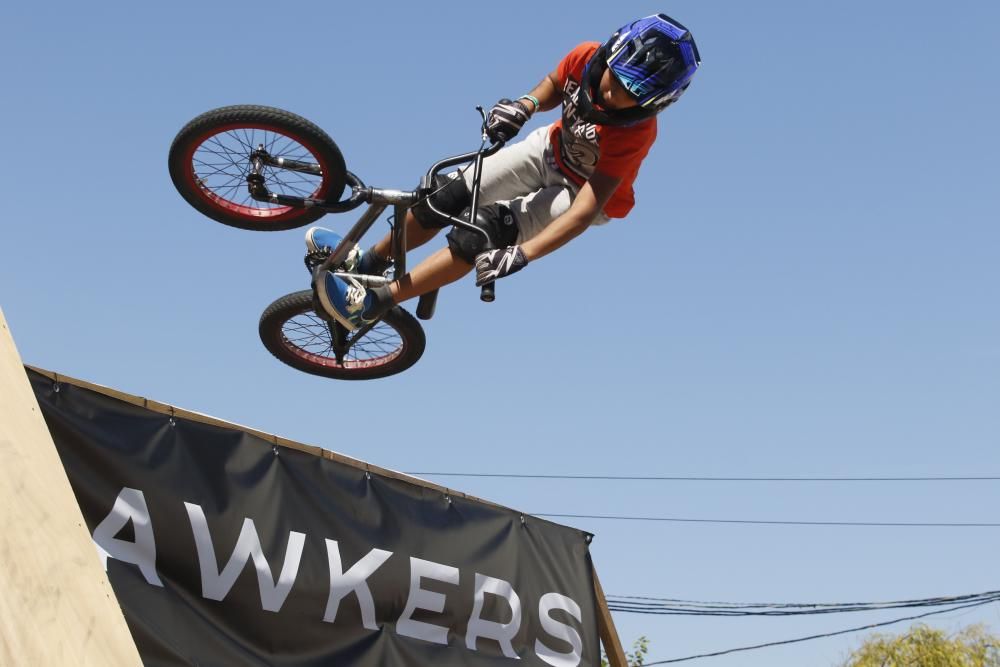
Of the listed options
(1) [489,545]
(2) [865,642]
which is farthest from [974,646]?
(1) [489,545]

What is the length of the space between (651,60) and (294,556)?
3.34 metres

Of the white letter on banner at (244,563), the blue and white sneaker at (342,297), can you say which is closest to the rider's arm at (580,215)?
the blue and white sneaker at (342,297)

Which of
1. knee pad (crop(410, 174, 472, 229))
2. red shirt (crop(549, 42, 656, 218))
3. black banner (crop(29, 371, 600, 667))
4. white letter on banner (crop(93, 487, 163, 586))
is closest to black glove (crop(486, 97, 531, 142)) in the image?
red shirt (crop(549, 42, 656, 218))

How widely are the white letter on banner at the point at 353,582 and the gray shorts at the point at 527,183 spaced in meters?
2.18

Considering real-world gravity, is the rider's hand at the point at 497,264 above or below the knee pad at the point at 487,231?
below

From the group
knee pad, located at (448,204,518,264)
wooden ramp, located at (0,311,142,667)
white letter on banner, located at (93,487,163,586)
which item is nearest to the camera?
wooden ramp, located at (0,311,142,667)

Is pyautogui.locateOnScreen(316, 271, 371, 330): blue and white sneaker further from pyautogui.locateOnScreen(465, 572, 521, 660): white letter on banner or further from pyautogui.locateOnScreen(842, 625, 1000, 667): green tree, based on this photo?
pyautogui.locateOnScreen(842, 625, 1000, 667): green tree

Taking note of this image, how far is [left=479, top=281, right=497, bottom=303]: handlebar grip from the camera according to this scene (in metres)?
6.20

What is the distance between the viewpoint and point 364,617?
21.2 feet

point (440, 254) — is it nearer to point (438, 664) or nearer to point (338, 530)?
point (338, 530)

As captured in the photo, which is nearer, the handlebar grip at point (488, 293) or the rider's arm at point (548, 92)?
the handlebar grip at point (488, 293)

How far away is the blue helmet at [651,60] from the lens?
5988 mm

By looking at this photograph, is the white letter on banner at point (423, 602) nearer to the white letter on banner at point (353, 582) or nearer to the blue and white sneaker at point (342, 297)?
the white letter on banner at point (353, 582)

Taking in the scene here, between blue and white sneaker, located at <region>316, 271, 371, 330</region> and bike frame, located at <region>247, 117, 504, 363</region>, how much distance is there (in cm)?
6
